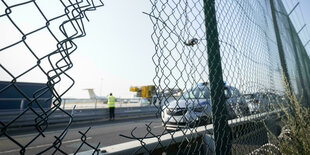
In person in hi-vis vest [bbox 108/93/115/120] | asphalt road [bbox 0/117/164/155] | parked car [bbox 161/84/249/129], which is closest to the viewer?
parked car [bbox 161/84/249/129]

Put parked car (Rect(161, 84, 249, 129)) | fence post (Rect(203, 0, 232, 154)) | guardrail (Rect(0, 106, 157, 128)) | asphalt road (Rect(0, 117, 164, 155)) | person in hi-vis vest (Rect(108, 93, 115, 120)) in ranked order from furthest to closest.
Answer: person in hi-vis vest (Rect(108, 93, 115, 120)) < guardrail (Rect(0, 106, 157, 128)) < asphalt road (Rect(0, 117, 164, 155)) < fence post (Rect(203, 0, 232, 154)) < parked car (Rect(161, 84, 249, 129))

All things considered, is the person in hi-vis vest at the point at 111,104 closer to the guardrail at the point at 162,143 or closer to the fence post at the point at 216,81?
the guardrail at the point at 162,143

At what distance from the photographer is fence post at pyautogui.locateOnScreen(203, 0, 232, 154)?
1.40 metres

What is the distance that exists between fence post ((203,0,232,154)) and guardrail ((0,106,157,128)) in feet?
16.8

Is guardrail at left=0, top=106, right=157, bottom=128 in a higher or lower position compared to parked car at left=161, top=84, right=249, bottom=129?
lower

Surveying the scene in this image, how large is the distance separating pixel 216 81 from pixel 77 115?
11.3m

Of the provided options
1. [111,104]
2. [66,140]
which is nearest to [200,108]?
[66,140]

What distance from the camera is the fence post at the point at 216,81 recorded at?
1396mm

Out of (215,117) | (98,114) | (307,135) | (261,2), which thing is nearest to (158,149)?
(215,117)

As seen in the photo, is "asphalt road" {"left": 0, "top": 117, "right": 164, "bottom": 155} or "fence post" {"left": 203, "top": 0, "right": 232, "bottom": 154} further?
"asphalt road" {"left": 0, "top": 117, "right": 164, "bottom": 155}

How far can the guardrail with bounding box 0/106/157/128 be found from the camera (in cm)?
810

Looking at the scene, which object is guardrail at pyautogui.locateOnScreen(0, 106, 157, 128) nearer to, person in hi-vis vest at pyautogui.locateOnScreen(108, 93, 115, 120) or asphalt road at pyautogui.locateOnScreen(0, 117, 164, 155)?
person in hi-vis vest at pyautogui.locateOnScreen(108, 93, 115, 120)

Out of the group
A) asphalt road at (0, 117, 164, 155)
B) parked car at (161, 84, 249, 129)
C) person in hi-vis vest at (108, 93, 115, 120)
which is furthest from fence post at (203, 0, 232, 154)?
person in hi-vis vest at (108, 93, 115, 120)

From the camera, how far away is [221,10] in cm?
168
